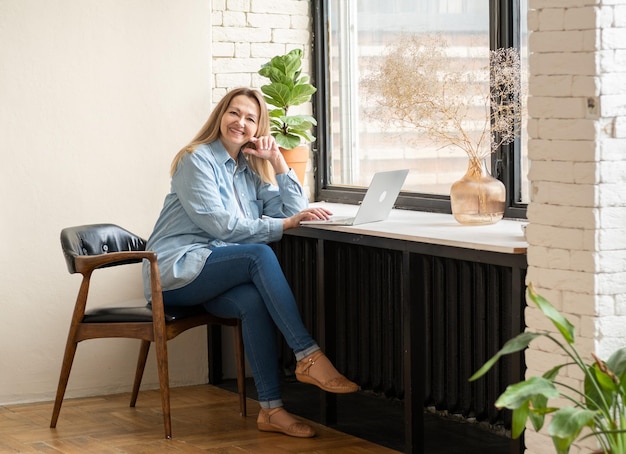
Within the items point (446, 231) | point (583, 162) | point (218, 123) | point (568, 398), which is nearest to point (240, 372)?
point (218, 123)

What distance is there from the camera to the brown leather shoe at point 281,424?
4152 mm

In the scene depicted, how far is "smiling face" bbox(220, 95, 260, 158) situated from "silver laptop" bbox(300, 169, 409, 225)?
17.3 inches

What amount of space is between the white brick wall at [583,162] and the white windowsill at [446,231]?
0.91 feet

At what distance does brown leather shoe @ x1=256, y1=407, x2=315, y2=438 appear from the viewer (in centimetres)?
415

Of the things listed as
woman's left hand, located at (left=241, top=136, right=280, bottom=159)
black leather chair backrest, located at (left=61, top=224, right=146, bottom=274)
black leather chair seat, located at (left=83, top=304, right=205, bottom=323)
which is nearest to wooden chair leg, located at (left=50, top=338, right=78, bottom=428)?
black leather chair seat, located at (left=83, top=304, right=205, bottom=323)

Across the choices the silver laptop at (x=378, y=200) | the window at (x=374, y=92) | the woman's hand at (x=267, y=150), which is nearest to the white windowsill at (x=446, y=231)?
the silver laptop at (x=378, y=200)

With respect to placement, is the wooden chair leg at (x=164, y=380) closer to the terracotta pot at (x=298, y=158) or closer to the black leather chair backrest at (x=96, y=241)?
the black leather chair backrest at (x=96, y=241)

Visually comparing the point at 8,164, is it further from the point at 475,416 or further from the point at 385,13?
the point at 475,416

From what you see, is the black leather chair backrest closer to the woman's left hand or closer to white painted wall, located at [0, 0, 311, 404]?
white painted wall, located at [0, 0, 311, 404]

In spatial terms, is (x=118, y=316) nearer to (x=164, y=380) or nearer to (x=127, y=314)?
(x=127, y=314)

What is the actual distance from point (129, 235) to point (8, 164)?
0.61 metres

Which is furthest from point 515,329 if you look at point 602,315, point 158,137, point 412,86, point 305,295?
point 158,137

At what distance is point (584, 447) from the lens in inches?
120

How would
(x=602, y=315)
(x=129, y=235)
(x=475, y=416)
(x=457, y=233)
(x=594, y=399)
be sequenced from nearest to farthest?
(x=594, y=399) < (x=602, y=315) < (x=457, y=233) < (x=475, y=416) < (x=129, y=235)
